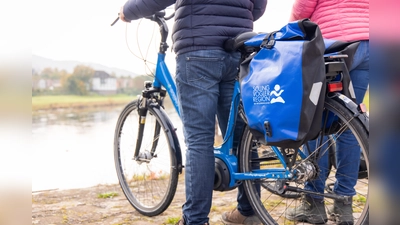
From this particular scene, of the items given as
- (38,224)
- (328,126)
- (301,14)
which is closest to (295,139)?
(328,126)

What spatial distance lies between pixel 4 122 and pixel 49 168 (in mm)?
4726

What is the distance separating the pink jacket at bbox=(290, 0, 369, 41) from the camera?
90.1 inches

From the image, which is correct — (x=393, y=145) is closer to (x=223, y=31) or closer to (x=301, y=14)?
(x=223, y=31)

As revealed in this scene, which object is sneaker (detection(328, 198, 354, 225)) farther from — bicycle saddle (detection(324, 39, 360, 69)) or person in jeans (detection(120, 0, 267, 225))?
bicycle saddle (detection(324, 39, 360, 69))

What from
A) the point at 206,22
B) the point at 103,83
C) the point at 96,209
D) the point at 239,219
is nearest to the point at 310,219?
the point at 239,219

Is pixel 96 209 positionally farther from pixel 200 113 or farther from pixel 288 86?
pixel 288 86

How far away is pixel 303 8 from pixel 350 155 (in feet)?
2.68

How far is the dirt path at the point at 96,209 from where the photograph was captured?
272cm

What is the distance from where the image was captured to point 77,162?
5742 mm

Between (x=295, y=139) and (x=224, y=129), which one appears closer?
(x=295, y=139)

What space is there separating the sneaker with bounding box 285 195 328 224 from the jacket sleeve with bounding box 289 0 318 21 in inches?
38.6

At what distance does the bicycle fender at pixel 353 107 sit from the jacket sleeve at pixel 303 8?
2.48 ft

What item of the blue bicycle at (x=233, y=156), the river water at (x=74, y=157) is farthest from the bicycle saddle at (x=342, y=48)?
the river water at (x=74, y=157)

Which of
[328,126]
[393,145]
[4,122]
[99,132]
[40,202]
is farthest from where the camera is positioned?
[99,132]
